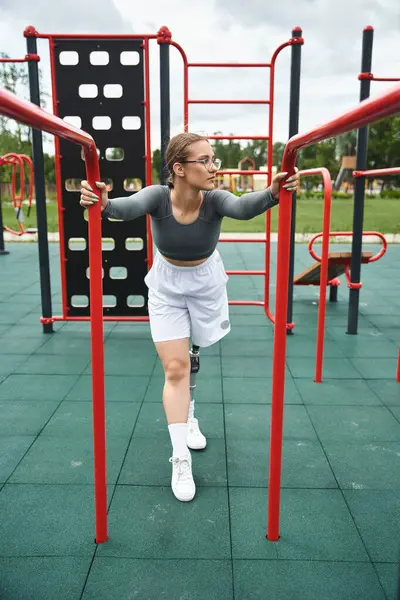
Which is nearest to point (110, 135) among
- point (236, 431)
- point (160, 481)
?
point (236, 431)

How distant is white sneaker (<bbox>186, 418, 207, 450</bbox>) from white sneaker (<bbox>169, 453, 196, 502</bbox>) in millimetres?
310

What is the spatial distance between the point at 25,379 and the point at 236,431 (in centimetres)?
141

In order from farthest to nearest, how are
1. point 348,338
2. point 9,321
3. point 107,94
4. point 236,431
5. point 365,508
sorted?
point 9,321, point 348,338, point 107,94, point 236,431, point 365,508

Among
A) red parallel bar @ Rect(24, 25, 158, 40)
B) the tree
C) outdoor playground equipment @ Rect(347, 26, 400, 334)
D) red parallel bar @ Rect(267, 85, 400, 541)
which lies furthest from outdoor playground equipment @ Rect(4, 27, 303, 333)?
the tree

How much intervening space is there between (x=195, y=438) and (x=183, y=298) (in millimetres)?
681

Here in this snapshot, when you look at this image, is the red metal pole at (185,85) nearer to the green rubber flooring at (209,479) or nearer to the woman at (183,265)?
the green rubber flooring at (209,479)

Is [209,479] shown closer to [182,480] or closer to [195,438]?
[182,480]

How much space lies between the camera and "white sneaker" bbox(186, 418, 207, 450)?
7.83ft

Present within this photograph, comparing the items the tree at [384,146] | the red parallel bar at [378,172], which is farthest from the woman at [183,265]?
the tree at [384,146]

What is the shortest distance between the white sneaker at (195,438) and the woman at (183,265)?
0.29m

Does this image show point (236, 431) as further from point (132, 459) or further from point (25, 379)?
point (25, 379)

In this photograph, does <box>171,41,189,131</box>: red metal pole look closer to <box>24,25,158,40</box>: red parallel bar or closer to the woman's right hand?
<box>24,25,158,40</box>: red parallel bar

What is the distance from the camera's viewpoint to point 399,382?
3221 millimetres

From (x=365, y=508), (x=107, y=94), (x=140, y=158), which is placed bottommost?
(x=365, y=508)
